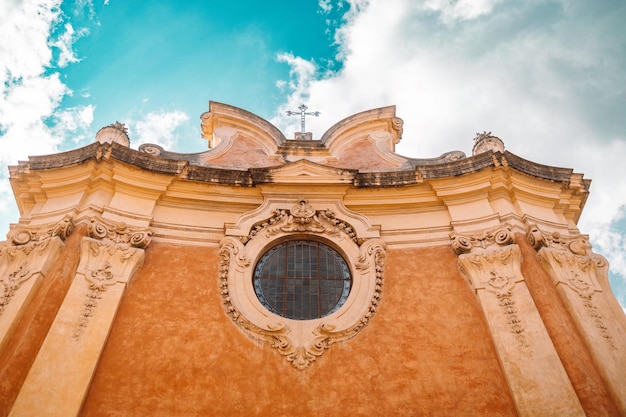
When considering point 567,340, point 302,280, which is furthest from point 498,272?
point 302,280

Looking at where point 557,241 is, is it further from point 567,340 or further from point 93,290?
point 93,290

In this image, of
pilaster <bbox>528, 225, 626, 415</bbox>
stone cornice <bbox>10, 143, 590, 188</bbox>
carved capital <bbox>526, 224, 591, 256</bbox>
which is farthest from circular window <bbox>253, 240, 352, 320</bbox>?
pilaster <bbox>528, 225, 626, 415</bbox>

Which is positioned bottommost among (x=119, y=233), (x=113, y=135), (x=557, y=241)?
(x=557, y=241)

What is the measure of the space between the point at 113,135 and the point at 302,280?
5.26 meters

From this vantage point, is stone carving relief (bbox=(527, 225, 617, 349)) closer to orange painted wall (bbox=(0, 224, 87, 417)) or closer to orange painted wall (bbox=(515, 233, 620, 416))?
orange painted wall (bbox=(515, 233, 620, 416))

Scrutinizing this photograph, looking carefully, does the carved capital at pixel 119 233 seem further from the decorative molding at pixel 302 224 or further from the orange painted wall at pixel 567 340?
the orange painted wall at pixel 567 340

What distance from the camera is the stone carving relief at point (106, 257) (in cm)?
802

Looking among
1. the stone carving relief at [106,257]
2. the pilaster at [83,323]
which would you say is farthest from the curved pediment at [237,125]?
the pilaster at [83,323]

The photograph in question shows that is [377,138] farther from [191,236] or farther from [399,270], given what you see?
[191,236]

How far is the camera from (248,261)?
29.8ft

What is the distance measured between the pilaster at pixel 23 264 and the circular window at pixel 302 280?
334cm

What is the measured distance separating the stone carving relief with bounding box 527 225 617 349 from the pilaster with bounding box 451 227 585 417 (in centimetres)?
45

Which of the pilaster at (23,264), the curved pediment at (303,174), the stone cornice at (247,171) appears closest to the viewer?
the pilaster at (23,264)

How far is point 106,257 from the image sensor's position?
8.60 metres
